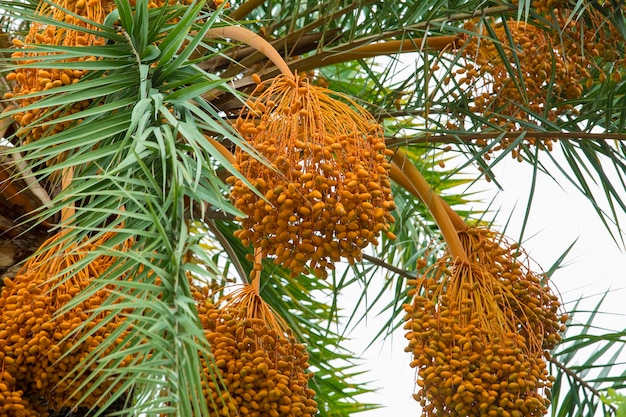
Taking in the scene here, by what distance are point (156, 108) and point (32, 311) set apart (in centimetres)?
61

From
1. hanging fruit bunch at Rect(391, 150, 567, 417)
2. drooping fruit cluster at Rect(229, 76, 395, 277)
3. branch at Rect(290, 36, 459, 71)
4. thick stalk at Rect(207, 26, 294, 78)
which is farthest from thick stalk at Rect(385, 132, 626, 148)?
drooping fruit cluster at Rect(229, 76, 395, 277)

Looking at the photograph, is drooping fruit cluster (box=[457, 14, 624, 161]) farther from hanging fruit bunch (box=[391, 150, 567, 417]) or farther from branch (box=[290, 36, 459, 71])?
hanging fruit bunch (box=[391, 150, 567, 417])

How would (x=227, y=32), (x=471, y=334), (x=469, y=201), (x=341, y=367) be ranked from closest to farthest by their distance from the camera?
1. (x=471, y=334)
2. (x=227, y=32)
3. (x=341, y=367)
4. (x=469, y=201)

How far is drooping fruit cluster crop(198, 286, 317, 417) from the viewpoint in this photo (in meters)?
1.80

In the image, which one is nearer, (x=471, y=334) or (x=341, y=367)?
(x=471, y=334)

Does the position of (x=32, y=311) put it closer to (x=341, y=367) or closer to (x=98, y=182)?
(x=98, y=182)

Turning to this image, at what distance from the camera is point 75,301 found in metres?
1.40

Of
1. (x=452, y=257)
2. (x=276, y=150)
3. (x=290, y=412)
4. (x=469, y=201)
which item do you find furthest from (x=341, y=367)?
(x=276, y=150)

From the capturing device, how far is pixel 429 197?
2.19 metres

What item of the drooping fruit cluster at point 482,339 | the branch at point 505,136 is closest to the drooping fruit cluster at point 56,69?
the branch at point 505,136

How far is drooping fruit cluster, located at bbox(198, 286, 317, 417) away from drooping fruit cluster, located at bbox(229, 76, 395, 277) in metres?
0.25

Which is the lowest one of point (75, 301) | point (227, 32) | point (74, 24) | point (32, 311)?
point (75, 301)

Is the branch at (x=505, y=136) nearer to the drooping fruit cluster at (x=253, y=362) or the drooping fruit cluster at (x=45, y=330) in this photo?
the drooping fruit cluster at (x=253, y=362)

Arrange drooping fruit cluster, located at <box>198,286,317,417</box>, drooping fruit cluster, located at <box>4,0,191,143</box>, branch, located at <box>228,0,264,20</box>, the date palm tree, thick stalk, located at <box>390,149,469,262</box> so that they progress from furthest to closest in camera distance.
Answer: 1. branch, located at <box>228,0,264,20</box>
2. thick stalk, located at <box>390,149,469,262</box>
3. drooping fruit cluster, located at <box>198,286,317,417</box>
4. drooping fruit cluster, located at <box>4,0,191,143</box>
5. the date palm tree
